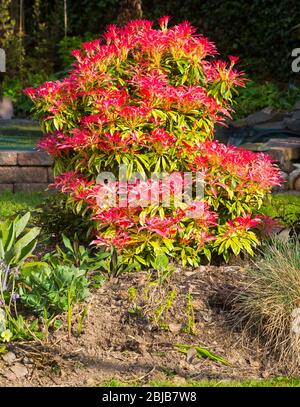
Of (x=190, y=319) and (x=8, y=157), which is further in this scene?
(x=8, y=157)

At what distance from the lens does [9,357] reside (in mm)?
4891

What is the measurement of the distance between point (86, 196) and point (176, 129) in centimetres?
80

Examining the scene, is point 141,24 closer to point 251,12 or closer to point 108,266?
point 108,266

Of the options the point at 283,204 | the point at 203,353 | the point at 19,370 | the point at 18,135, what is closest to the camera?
the point at 19,370

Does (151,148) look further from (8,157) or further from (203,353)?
(8,157)

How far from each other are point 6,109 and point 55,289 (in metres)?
Answer: 9.21

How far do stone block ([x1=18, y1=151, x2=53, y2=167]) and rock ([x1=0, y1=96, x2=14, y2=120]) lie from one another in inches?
173

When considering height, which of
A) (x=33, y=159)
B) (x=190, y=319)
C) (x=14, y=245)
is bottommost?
(x=190, y=319)

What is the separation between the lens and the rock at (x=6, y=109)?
14.0 meters

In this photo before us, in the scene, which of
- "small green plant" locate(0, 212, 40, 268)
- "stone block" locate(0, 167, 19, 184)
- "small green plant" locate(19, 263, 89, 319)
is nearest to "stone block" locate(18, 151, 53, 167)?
"stone block" locate(0, 167, 19, 184)

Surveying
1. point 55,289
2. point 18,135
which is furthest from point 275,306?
point 18,135

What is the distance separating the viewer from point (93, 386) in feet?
15.5

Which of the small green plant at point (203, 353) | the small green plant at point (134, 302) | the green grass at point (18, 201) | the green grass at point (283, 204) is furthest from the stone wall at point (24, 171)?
the small green plant at point (203, 353)

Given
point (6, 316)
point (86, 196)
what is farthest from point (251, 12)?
point (6, 316)
